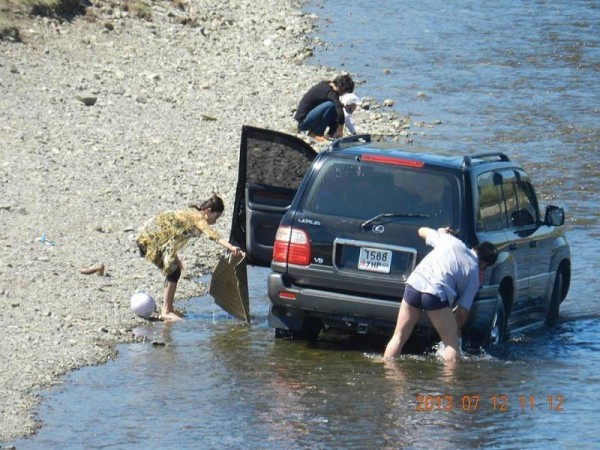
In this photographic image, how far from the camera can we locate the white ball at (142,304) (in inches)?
488

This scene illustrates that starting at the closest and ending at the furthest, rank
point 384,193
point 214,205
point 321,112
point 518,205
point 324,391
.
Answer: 1. point 324,391
2. point 384,193
3. point 214,205
4. point 518,205
5. point 321,112

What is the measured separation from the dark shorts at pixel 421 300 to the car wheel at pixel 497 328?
922mm

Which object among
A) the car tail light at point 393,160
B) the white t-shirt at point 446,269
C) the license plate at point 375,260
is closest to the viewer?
the white t-shirt at point 446,269

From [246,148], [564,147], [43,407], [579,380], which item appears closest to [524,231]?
[579,380]

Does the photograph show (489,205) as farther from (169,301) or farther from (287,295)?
(169,301)

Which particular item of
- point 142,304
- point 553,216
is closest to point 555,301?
point 553,216

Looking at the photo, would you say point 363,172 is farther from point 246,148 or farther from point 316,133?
point 316,133

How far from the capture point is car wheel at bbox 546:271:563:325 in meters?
13.4

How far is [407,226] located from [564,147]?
1448 cm

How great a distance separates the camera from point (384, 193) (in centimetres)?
1122

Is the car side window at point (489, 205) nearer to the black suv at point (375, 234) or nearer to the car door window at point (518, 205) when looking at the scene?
the black suv at point (375, 234)

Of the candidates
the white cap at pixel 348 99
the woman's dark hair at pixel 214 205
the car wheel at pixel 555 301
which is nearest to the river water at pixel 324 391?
the car wheel at pixel 555 301

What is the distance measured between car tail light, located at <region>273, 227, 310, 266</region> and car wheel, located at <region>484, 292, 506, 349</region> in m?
1.62
